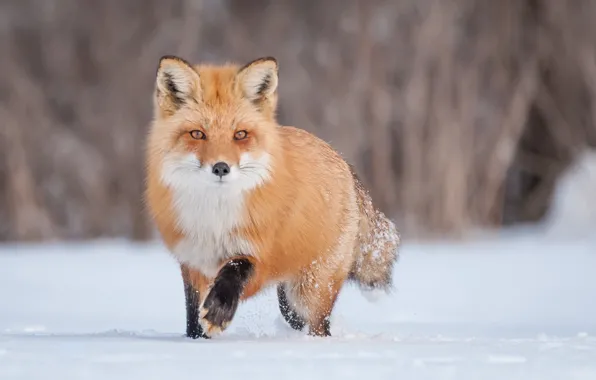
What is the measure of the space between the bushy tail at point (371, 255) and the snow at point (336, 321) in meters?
0.27

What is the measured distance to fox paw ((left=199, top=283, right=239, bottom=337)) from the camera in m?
3.58

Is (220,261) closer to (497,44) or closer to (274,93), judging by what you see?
(274,93)

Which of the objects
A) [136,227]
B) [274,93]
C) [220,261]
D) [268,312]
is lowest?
[136,227]

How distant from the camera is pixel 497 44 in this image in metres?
10.3

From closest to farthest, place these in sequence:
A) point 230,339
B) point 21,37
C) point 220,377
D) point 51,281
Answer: point 220,377, point 230,339, point 51,281, point 21,37

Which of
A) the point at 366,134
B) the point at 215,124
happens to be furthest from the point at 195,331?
the point at 366,134

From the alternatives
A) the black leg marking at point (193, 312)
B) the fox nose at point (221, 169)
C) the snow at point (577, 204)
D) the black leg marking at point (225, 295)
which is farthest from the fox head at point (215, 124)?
the snow at point (577, 204)

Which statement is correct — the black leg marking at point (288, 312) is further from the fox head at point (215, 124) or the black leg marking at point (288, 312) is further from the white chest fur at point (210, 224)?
the fox head at point (215, 124)

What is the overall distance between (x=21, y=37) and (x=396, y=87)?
4.31 metres

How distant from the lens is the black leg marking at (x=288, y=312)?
14.3 ft

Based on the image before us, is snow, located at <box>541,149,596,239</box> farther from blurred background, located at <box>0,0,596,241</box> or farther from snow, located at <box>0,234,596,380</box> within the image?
snow, located at <box>0,234,596,380</box>

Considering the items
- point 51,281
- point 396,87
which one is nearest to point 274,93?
point 51,281

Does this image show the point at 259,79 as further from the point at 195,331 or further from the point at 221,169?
the point at 195,331

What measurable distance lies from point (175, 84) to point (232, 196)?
1.74 ft
